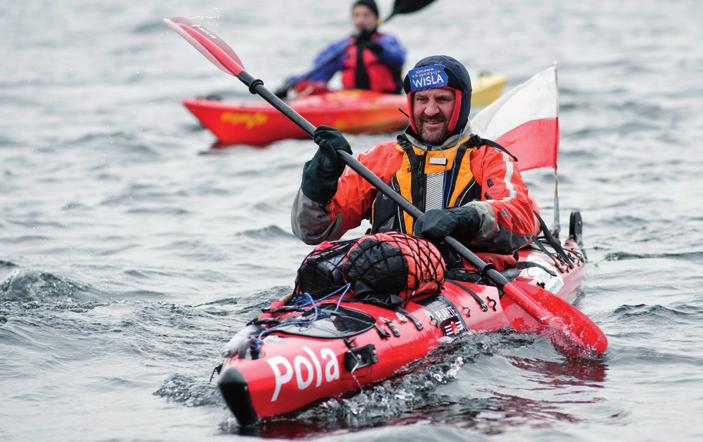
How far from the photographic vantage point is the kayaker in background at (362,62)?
1214 centimetres

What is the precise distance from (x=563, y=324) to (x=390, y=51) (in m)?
7.19

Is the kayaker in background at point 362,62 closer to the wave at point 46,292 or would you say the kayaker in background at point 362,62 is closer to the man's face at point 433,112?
the wave at point 46,292

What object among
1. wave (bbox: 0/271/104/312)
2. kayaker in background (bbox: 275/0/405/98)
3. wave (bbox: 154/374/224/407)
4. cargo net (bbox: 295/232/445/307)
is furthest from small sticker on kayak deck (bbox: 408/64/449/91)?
kayaker in background (bbox: 275/0/405/98)

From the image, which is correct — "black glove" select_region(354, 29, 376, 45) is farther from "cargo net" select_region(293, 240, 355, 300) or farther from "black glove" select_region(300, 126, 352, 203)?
"cargo net" select_region(293, 240, 355, 300)

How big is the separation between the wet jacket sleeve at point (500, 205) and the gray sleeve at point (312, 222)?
2.25 ft

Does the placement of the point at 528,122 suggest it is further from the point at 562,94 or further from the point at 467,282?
the point at 562,94

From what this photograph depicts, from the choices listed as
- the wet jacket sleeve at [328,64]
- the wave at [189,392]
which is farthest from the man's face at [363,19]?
the wave at [189,392]

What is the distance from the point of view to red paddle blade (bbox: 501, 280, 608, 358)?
529cm

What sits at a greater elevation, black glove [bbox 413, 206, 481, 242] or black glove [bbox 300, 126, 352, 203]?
black glove [bbox 300, 126, 352, 203]

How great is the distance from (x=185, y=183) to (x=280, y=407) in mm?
6934

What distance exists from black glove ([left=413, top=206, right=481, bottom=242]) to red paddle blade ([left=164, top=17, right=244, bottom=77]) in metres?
1.46

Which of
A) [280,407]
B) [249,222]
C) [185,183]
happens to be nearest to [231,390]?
[280,407]

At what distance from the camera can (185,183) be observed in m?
10.9

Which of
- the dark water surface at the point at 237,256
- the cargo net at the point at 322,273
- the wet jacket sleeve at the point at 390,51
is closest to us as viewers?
the dark water surface at the point at 237,256
